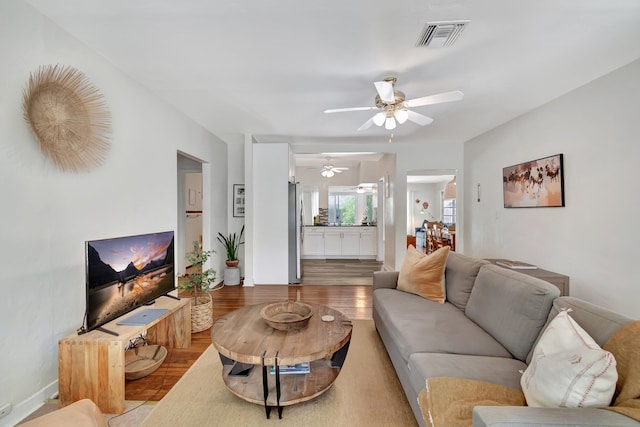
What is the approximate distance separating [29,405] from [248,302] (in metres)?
2.22

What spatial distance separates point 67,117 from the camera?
1842 millimetres

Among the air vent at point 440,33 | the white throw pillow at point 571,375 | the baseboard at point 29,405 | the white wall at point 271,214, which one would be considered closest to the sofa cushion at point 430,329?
the white throw pillow at point 571,375

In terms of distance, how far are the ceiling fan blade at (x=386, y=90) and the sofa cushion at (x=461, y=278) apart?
5.27 feet

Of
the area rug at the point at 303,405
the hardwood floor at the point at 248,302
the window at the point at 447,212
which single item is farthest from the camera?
the window at the point at 447,212

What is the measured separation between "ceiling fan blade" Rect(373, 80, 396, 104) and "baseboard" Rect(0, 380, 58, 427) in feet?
10.3

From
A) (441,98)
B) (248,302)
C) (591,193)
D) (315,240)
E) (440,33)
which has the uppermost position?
(440,33)

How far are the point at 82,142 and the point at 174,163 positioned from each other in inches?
47.8

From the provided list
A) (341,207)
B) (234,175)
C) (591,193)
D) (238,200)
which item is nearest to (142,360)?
(238,200)

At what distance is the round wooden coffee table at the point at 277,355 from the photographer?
148 cm

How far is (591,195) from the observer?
2568mm

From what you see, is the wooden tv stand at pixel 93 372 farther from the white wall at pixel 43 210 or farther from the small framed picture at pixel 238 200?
the small framed picture at pixel 238 200

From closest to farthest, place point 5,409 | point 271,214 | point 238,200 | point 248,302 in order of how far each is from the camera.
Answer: point 5,409 < point 248,302 < point 271,214 < point 238,200

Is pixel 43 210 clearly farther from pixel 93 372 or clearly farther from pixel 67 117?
pixel 93 372

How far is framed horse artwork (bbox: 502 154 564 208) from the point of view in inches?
115
